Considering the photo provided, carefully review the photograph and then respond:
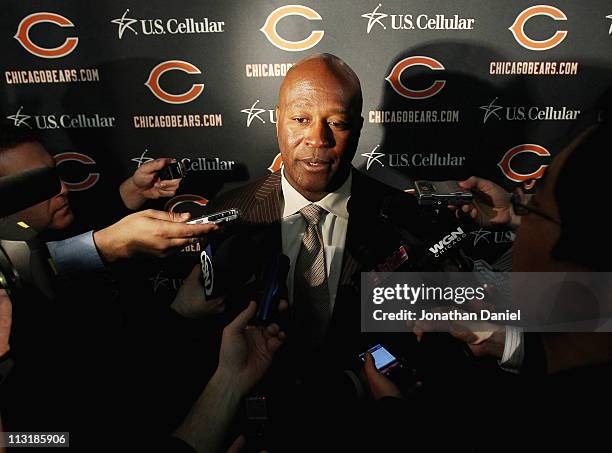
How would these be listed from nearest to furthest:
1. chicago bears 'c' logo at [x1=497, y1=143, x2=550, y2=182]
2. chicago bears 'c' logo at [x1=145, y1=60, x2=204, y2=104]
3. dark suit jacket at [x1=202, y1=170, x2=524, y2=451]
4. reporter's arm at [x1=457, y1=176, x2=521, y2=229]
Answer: dark suit jacket at [x1=202, y1=170, x2=524, y2=451]
reporter's arm at [x1=457, y1=176, x2=521, y2=229]
chicago bears 'c' logo at [x1=145, y1=60, x2=204, y2=104]
chicago bears 'c' logo at [x1=497, y1=143, x2=550, y2=182]

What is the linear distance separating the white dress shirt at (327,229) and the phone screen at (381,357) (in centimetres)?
36

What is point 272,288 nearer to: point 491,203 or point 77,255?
point 77,255

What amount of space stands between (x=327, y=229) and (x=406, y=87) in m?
0.99

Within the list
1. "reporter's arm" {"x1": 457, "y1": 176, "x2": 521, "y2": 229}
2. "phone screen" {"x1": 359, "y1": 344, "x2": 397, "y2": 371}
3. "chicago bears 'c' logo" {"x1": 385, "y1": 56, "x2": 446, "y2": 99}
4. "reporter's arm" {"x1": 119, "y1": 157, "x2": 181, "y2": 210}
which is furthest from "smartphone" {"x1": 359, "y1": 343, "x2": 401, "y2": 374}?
"chicago bears 'c' logo" {"x1": 385, "y1": 56, "x2": 446, "y2": 99}

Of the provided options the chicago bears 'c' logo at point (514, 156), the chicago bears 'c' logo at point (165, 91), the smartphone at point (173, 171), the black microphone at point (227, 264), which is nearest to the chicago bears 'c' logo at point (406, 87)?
the chicago bears 'c' logo at point (514, 156)

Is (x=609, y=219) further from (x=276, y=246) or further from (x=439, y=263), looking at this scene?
(x=276, y=246)

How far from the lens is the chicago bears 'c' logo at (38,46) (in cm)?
222

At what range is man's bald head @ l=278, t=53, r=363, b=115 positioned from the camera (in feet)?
5.51

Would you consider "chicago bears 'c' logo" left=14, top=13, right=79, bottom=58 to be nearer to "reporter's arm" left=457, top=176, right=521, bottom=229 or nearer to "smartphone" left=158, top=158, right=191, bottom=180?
"smartphone" left=158, top=158, right=191, bottom=180

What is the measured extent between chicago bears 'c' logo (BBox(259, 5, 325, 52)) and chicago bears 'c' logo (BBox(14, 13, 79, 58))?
99 cm

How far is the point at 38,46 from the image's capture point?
2.27m

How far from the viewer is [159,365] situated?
1.48 metres

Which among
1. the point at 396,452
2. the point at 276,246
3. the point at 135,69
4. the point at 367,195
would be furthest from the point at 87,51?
the point at 396,452

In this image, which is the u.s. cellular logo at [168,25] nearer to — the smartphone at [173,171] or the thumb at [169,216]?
the smartphone at [173,171]
